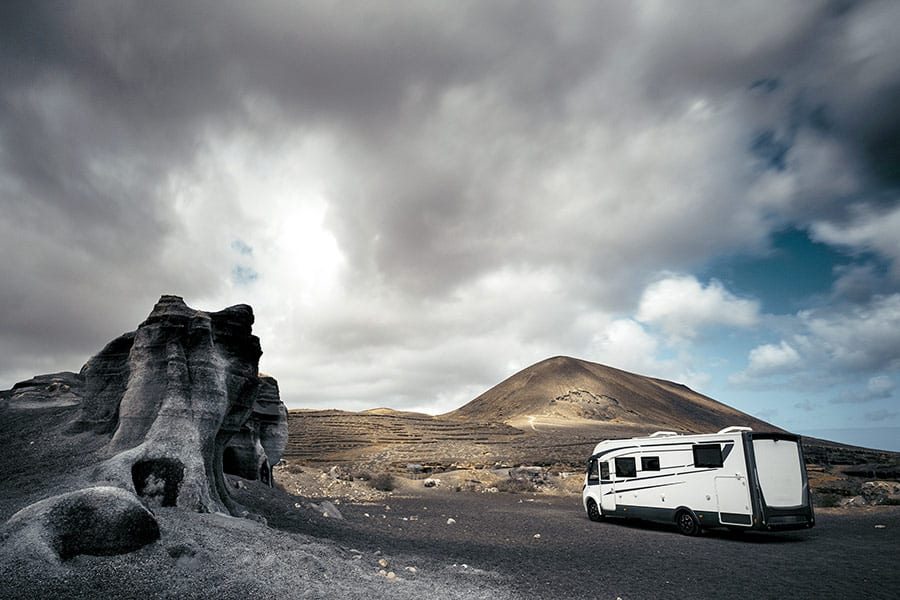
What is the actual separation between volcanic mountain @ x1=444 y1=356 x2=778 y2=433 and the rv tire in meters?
65.0

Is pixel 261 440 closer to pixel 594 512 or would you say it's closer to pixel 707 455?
pixel 594 512

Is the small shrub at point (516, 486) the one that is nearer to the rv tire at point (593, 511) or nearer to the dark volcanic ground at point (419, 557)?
the rv tire at point (593, 511)

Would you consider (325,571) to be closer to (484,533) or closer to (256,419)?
(484,533)

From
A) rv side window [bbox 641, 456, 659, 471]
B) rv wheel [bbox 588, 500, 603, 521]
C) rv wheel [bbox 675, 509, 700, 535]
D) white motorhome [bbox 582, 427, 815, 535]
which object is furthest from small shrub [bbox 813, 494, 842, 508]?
rv side window [bbox 641, 456, 659, 471]

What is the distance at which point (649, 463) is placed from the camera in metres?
19.3

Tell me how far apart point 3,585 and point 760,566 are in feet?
51.7

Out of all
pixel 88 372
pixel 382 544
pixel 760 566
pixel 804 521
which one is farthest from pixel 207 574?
pixel 804 521

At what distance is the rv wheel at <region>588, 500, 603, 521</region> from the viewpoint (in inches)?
853

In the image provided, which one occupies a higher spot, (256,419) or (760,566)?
(256,419)

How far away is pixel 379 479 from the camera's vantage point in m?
38.4

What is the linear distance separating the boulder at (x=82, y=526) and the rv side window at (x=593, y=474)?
1834cm

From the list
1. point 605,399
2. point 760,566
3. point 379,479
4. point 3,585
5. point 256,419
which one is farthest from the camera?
point 605,399

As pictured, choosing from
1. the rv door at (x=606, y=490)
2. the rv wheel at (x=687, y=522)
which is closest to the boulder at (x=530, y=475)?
the rv door at (x=606, y=490)

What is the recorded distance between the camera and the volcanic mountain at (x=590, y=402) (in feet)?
344
